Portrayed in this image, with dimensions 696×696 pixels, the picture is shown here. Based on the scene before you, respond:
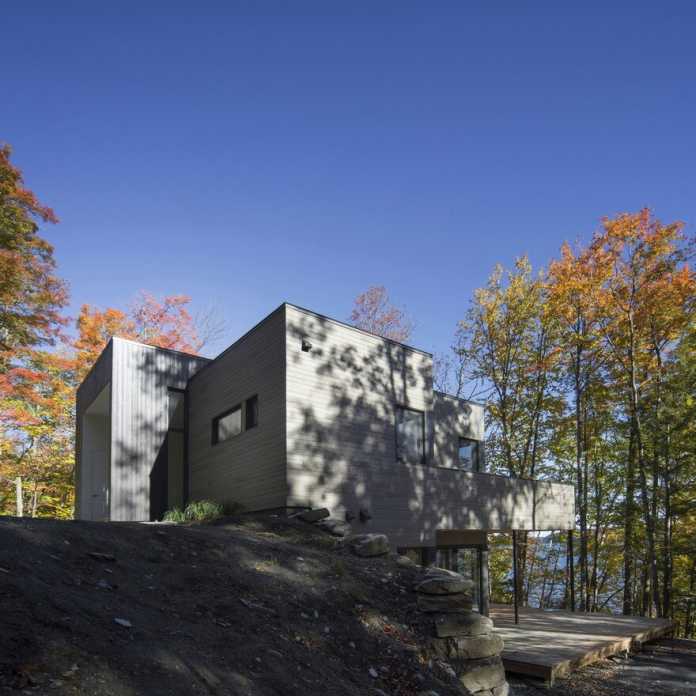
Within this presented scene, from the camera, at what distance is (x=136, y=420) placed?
1204 cm

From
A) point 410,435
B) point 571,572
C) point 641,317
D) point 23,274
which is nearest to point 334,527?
point 410,435

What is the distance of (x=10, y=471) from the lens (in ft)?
61.2

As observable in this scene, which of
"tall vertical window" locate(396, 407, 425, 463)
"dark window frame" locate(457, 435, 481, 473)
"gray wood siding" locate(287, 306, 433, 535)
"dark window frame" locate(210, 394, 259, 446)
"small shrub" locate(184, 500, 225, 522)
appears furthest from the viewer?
"dark window frame" locate(457, 435, 481, 473)

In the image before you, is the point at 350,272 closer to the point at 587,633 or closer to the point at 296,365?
the point at 296,365

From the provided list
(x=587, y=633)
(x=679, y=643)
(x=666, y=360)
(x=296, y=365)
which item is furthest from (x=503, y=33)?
(x=679, y=643)

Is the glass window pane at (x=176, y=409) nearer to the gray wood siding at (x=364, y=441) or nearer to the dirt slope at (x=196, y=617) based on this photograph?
the gray wood siding at (x=364, y=441)

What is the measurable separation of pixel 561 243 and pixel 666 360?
4.61 m

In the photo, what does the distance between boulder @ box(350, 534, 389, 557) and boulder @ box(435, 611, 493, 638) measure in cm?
154

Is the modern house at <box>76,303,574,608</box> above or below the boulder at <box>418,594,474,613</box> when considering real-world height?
above

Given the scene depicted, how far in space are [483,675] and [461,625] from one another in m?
0.50

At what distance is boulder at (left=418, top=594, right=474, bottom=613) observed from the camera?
19.5ft

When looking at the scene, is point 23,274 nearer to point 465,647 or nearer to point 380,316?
point 380,316

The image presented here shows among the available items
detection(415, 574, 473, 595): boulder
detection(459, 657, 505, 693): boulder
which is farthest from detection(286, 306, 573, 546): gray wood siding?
detection(459, 657, 505, 693): boulder

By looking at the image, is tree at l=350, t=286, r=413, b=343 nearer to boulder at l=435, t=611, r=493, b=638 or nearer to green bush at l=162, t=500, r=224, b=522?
green bush at l=162, t=500, r=224, b=522
